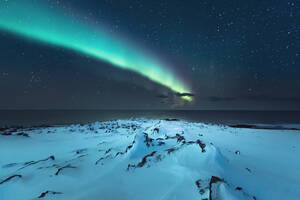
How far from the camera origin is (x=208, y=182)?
2551 mm

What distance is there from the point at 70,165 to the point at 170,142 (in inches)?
150

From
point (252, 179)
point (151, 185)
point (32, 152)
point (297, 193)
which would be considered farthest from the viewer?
point (32, 152)

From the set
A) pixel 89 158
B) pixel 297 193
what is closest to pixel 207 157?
pixel 297 193

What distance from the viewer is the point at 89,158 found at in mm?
4703

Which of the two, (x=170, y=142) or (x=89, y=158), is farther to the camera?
(x=170, y=142)

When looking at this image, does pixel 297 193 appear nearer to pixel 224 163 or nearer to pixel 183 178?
pixel 224 163

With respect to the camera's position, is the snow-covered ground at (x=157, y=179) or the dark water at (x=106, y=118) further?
the dark water at (x=106, y=118)

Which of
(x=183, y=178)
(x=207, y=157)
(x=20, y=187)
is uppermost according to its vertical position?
(x=207, y=157)

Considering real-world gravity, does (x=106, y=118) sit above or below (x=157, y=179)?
below

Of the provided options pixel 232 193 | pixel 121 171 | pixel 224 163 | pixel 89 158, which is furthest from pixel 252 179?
pixel 89 158

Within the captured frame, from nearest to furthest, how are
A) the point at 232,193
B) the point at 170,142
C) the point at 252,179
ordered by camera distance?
the point at 232,193 < the point at 252,179 < the point at 170,142

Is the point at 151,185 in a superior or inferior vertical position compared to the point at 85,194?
superior

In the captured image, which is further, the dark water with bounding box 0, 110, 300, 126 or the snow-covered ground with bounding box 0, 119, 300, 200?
the dark water with bounding box 0, 110, 300, 126

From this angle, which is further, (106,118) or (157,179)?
(106,118)
